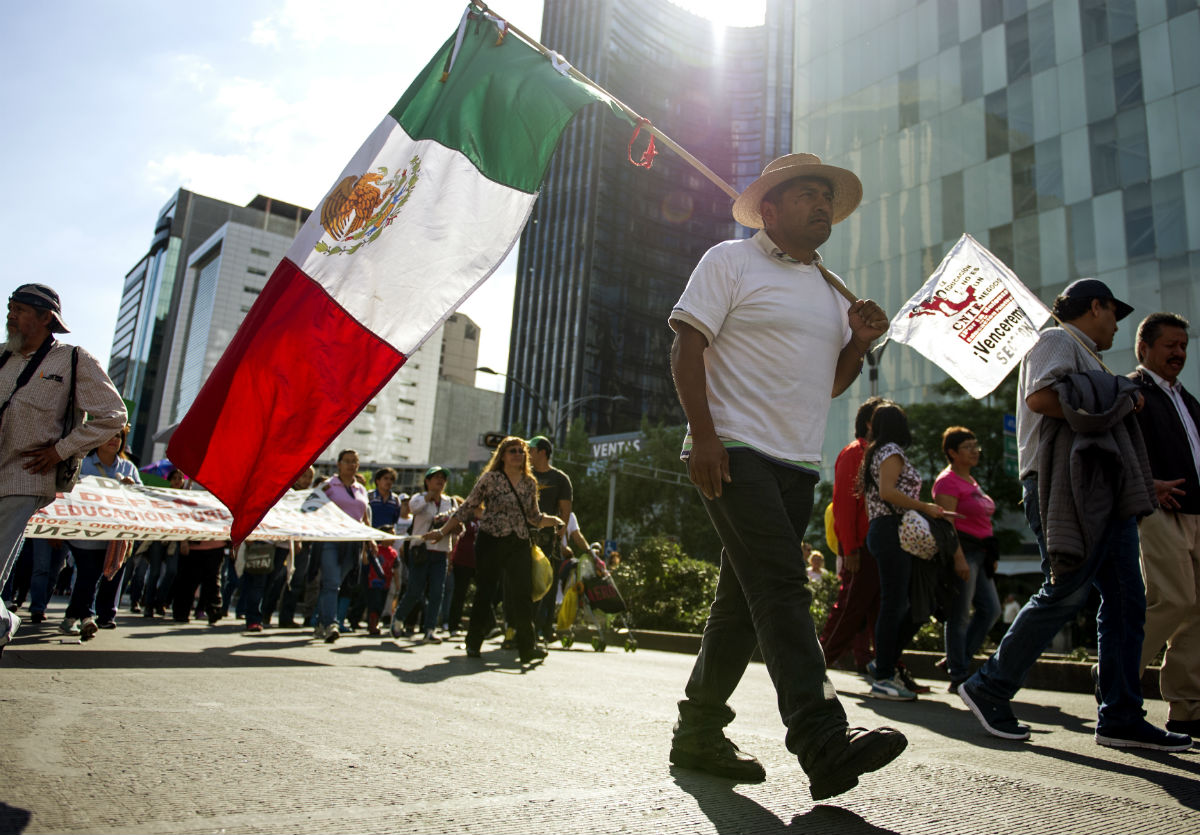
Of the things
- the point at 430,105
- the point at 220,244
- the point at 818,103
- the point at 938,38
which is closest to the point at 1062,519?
the point at 430,105

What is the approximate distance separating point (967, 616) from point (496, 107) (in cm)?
457

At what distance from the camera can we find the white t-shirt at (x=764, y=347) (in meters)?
3.07

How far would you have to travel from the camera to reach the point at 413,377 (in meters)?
122

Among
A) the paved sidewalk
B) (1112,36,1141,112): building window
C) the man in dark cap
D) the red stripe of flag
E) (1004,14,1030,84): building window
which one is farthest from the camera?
(1004,14,1030,84): building window

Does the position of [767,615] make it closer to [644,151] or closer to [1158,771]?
[1158,771]

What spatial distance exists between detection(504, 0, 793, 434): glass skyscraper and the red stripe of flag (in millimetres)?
91949

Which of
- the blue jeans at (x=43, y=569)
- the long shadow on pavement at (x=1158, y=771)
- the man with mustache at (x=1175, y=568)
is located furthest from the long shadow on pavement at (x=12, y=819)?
the blue jeans at (x=43, y=569)

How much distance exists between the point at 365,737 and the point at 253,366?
2.43 m

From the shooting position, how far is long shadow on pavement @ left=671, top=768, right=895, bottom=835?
230 cm

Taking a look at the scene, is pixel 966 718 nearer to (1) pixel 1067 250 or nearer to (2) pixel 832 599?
(2) pixel 832 599

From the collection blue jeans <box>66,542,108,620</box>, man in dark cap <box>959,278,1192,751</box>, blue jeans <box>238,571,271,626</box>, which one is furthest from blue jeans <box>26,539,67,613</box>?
man in dark cap <box>959,278,1192,751</box>

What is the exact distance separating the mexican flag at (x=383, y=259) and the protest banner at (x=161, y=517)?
2252mm

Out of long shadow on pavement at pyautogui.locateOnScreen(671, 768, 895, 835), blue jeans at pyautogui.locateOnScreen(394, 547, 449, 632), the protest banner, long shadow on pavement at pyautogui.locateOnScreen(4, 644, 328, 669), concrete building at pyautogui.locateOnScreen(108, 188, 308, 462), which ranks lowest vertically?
long shadow on pavement at pyautogui.locateOnScreen(4, 644, 328, 669)

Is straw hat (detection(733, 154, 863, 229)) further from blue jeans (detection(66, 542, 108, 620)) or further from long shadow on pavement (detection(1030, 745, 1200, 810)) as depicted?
blue jeans (detection(66, 542, 108, 620))
